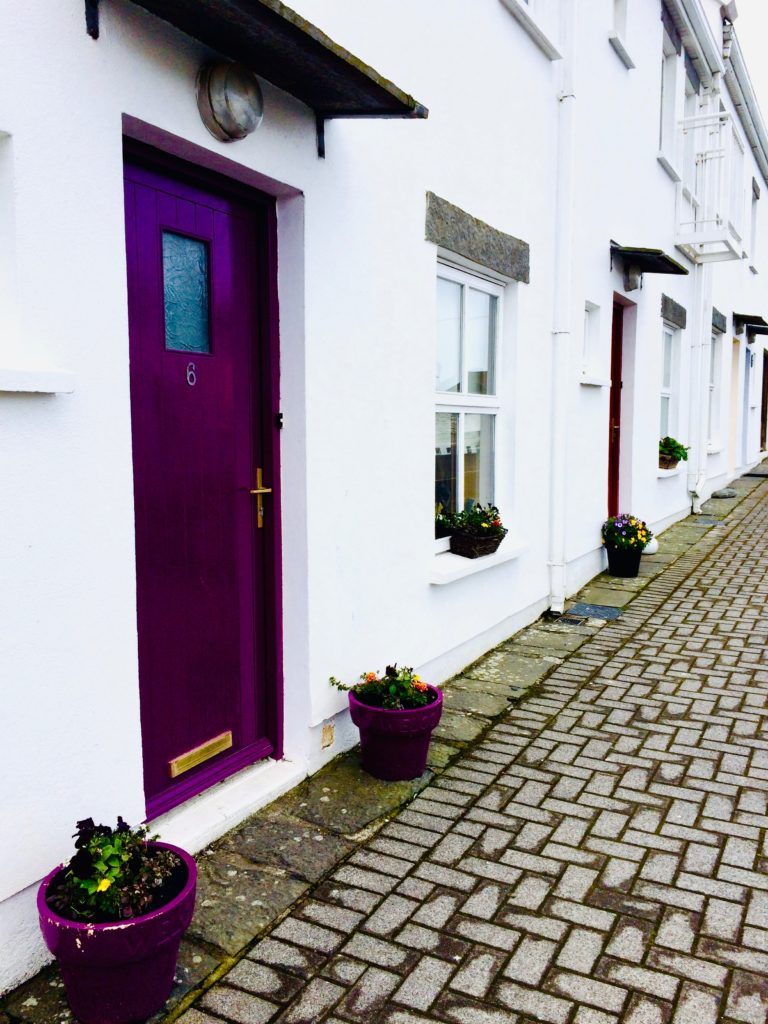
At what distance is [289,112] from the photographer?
3432 millimetres

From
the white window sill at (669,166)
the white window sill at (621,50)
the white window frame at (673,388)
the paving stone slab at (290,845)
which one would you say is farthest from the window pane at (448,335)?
the white window frame at (673,388)

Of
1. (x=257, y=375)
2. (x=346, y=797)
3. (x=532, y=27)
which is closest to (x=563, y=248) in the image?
(x=532, y=27)

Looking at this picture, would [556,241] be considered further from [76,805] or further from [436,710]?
[76,805]

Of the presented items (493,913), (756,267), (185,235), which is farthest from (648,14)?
(756,267)

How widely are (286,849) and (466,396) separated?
3155mm

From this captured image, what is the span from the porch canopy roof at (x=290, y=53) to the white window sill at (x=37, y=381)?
3.71 feet

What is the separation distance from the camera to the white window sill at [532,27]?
5.54 m

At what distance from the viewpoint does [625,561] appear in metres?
8.11

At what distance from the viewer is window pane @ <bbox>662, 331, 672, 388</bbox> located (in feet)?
35.3

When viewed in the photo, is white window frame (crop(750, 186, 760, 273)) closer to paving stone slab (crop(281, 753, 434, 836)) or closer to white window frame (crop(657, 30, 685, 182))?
white window frame (crop(657, 30, 685, 182))

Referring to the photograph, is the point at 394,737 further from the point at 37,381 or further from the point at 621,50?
the point at 621,50

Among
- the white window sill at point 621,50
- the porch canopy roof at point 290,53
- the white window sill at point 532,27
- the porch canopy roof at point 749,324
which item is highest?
the white window sill at point 621,50

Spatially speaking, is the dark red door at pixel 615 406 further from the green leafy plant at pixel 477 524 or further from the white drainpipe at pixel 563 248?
the green leafy plant at pixel 477 524

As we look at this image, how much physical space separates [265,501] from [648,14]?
773cm
